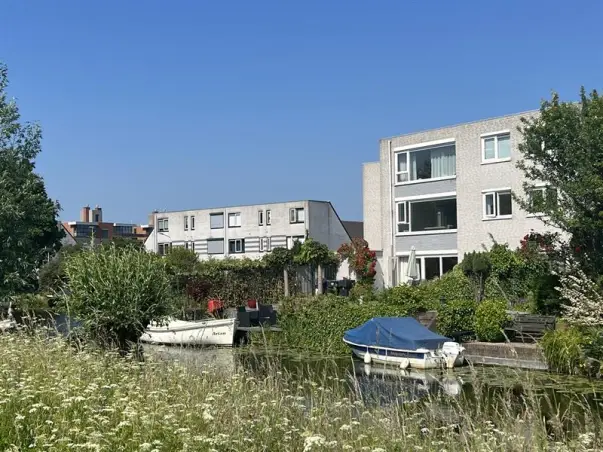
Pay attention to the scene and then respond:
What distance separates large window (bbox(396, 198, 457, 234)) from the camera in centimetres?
3938

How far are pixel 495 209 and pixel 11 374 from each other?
31.0 metres

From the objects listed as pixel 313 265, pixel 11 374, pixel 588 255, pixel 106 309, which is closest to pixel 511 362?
pixel 588 255

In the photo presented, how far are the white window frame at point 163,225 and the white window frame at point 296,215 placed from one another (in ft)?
52.2

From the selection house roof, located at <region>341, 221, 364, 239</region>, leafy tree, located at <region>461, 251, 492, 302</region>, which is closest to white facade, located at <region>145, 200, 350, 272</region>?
house roof, located at <region>341, 221, 364, 239</region>

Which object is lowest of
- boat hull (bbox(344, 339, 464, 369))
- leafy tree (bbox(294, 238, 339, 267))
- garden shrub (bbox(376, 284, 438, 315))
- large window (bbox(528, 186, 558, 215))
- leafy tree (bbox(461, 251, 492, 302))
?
boat hull (bbox(344, 339, 464, 369))

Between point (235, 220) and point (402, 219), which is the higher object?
point (235, 220)

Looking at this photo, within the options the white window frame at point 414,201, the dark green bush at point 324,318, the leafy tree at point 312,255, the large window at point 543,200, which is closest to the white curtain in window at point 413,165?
the white window frame at point 414,201

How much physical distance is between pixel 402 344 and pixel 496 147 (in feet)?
62.7

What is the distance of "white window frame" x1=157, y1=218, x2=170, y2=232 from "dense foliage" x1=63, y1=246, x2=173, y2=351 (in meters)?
55.4

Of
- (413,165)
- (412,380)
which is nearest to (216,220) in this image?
(413,165)

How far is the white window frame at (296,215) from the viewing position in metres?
59.0

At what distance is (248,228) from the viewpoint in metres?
63.5

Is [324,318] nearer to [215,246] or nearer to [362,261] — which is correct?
[362,261]

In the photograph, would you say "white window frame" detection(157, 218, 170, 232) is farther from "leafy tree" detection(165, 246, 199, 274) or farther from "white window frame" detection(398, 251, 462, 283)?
"white window frame" detection(398, 251, 462, 283)
